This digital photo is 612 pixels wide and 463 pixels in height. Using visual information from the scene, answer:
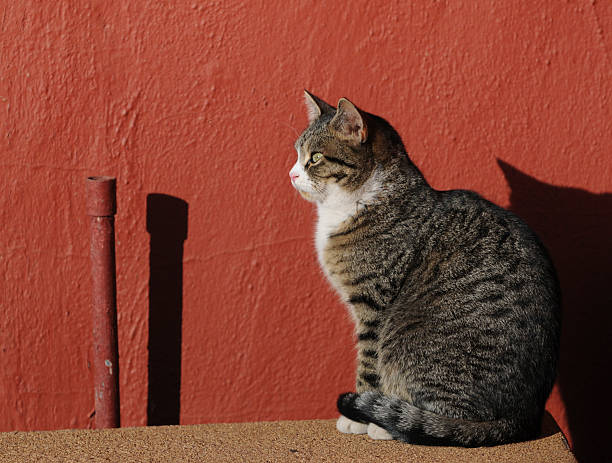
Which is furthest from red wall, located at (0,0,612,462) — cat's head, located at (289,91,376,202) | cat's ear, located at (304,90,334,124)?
cat's head, located at (289,91,376,202)

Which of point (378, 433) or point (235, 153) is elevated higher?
point (235, 153)

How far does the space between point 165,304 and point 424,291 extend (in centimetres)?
98

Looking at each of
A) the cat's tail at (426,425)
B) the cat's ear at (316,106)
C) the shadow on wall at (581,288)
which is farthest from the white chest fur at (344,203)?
the shadow on wall at (581,288)

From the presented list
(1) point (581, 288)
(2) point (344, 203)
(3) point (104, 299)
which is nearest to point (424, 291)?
(2) point (344, 203)

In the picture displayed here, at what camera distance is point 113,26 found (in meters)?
2.49

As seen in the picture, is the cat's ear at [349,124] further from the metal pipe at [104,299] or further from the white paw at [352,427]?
the white paw at [352,427]

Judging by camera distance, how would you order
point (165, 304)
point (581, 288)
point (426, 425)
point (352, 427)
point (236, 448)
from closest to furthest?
1. point (426, 425)
2. point (236, 448)
3. point (352, 427)
4. point (165, 304)
5. point (581, 288)

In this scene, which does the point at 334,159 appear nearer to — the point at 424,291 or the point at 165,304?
the point at 424,291

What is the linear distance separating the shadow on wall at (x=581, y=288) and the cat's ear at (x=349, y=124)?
2.27 feet

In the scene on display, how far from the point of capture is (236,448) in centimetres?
229

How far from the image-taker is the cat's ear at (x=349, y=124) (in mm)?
2295

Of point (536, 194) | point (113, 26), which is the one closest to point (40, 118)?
point (113, 26)

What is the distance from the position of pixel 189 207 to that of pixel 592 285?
1590 millimetres

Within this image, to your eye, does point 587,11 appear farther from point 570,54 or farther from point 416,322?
point 416,322
